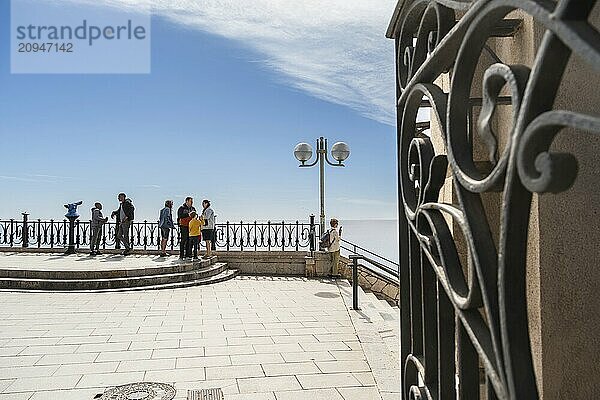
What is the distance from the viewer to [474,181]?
1.23 meters

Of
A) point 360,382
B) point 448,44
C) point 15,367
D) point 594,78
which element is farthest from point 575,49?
point 15,367

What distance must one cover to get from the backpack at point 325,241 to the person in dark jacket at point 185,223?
4404 millimetres

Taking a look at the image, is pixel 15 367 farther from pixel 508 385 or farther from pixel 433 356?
pixel 508 385

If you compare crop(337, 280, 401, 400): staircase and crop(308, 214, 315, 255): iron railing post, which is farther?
crop(308, 214, 315, 255): iron railing post

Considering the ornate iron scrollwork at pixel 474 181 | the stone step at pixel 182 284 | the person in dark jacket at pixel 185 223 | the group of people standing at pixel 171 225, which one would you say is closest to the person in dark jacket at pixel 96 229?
the group of people standing at pixel 171 225

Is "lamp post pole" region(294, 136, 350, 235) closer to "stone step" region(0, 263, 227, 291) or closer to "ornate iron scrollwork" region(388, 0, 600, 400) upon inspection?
"stone step" region(0, 263, 227, 291)

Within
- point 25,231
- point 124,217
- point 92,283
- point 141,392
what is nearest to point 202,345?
point 141,392

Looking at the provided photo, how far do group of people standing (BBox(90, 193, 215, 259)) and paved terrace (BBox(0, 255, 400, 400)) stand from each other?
4119mm

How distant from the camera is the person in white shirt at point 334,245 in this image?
1520 cm

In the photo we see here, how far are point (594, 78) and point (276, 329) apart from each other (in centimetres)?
760

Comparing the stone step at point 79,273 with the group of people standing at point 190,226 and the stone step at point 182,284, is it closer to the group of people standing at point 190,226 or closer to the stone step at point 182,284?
the stone step at point 182,284

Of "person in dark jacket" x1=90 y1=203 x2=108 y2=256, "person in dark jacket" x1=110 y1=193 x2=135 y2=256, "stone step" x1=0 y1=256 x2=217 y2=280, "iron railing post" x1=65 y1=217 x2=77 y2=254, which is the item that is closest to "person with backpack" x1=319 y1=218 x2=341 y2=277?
"stone step" x1=0 y1=256 x2=217 y2=280

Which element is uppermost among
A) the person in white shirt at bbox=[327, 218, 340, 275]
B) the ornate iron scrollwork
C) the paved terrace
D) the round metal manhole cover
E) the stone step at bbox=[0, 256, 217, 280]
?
the ornate iron scrollwork

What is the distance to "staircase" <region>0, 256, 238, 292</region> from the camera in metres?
13.4
